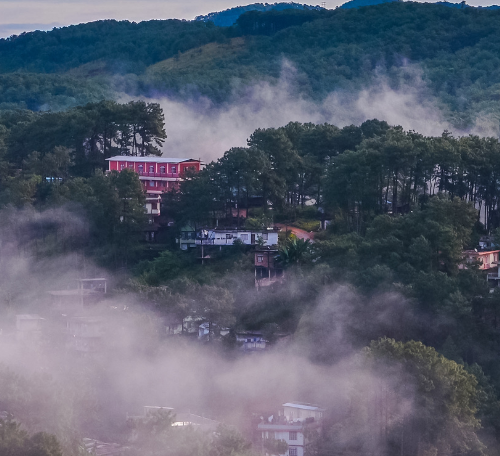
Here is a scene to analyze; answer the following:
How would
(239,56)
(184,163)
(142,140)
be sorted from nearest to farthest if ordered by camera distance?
(184,163), (142,140), (239,56)

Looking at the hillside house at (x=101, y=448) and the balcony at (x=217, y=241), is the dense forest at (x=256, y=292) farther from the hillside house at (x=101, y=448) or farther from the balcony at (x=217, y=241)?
the balcony at (x=217, y=241)

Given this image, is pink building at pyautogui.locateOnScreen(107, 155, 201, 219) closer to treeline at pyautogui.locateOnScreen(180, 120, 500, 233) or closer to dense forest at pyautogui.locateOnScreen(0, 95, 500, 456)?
dense forest at pyautogui.locateOnScreen(0, 95, 500, 456)

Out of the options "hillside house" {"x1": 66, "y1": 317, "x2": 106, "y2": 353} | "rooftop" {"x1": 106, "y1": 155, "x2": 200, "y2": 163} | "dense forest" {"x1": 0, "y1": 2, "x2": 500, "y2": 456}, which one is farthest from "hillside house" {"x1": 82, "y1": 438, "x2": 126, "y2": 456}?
"rooftop" {"x1": 106, "y1": 155, "x2": 200, "y2": 163}

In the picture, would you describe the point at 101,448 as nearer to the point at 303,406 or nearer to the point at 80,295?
the point at 303,406

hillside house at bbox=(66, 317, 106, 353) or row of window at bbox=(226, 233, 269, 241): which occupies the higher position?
row of window at bbox=(226, 233, 269, 241)

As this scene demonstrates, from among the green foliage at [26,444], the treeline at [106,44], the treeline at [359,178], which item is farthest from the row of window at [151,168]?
the treeline at [106,44]

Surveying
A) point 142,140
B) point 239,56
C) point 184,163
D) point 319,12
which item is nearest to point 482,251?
point 184,163

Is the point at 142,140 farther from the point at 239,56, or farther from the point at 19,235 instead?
the point at 239,56
